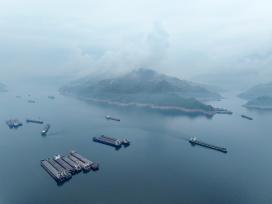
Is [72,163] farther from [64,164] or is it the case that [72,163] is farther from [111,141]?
[111,141]

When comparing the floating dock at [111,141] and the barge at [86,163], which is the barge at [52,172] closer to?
the barge at [86,163]

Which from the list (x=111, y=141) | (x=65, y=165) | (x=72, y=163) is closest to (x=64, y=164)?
(x=65, y=165)

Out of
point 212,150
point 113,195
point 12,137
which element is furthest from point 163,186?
point 12,137

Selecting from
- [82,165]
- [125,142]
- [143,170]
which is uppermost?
[125,142]

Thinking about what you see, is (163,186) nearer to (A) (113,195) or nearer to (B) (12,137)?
(A) (113,195)

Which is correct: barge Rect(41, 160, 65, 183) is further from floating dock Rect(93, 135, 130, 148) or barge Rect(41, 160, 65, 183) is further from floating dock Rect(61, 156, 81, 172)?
floating dock Rect(93, 135, 130, 148)

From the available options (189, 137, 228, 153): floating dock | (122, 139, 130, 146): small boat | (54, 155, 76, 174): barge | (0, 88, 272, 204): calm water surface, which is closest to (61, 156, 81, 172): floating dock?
(54, 155, 76, 174): barge
